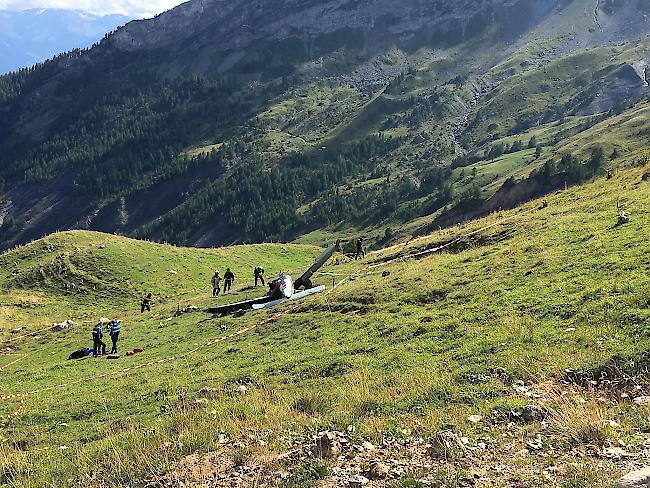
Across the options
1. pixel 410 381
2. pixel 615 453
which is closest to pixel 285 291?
pixel 410 381

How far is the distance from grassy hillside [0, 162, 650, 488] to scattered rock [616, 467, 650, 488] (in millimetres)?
330

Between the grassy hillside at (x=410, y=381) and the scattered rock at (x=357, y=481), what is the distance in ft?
0.50

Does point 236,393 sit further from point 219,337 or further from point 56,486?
point 219,337

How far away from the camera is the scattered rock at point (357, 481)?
830 cm

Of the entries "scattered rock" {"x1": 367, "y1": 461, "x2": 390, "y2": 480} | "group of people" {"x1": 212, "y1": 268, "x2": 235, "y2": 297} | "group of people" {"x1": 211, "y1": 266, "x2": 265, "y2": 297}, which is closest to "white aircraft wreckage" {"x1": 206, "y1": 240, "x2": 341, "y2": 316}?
"group of people" {"x1": 211, "y1": 266, "x2": 265, "y2": 297}

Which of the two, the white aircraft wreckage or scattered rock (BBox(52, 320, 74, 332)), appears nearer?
the white aircraft wreckage

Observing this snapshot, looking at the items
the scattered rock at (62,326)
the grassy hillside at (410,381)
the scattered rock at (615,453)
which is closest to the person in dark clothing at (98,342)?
the grassy hillside at (410,381)

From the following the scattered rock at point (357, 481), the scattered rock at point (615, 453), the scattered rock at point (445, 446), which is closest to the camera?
the scattered rock at point (615, 453)

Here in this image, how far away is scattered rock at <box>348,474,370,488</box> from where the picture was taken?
27.2 ft

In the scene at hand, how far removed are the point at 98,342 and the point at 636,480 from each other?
31.1m

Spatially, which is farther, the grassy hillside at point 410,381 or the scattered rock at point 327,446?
the scattered rock at point 327,446

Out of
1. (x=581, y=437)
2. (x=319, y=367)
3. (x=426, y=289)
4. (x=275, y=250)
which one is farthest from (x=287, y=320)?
(x=275, y=250)

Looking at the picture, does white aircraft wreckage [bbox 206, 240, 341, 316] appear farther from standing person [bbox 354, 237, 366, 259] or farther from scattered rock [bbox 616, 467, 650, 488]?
scattered rock [bbox 616, 467, 650, 488]

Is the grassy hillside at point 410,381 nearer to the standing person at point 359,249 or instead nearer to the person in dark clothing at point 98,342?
the person in dark clothing at point 98,342
